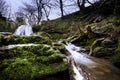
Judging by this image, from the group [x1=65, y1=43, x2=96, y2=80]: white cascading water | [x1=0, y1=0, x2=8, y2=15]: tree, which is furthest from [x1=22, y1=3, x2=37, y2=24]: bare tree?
A: [x1=65, y1=43, x2=96, y2=80]: white cascading water

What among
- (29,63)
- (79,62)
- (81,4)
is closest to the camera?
(29,63)

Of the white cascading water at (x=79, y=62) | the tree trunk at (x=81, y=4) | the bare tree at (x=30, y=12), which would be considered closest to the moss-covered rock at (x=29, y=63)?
the white cascading water at (x=79, y=62)

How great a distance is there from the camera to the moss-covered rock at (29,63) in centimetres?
412

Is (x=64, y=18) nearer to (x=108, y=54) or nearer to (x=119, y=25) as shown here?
(x=119, y=25)

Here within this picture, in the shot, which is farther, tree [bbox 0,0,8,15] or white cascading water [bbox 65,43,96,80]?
tree [bbox 0,0,8,15]

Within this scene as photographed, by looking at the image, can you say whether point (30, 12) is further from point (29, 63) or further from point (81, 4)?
point (29, 63)

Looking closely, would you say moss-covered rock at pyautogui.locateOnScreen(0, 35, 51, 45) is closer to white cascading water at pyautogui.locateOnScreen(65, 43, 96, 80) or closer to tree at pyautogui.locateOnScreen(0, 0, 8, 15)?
white cascading water at pyautogui.locateOnScreen(65, 43, 96, 80)

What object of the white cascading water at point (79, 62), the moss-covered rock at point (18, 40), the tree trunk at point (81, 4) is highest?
the tree trunk at point (81, 4)

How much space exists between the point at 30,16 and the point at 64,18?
57.1 feet

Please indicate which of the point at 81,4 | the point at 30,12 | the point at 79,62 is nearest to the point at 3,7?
the point at 30,12

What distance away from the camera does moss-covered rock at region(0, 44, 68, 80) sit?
4.12m

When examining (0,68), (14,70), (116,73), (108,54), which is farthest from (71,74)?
(108,54)

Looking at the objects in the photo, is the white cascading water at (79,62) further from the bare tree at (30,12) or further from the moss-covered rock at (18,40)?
the bare tree at (30,12)

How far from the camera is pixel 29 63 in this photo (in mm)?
4500
